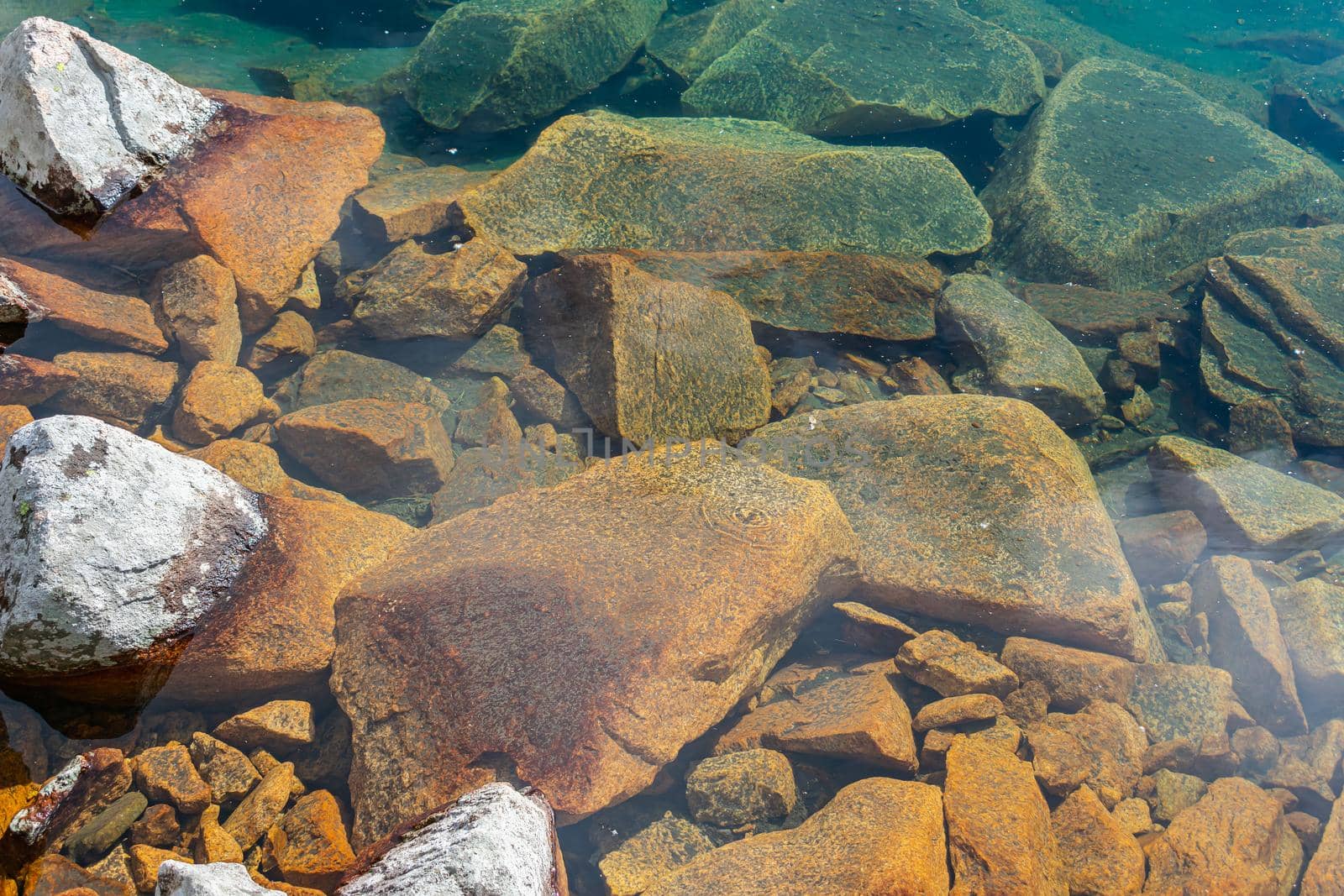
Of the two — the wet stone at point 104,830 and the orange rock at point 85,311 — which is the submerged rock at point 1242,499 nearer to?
the wet stone at point 104,830

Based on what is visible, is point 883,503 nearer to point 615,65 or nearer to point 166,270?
point 166,270

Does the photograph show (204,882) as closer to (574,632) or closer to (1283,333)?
(574,632)

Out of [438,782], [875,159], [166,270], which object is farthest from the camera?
[875,159]

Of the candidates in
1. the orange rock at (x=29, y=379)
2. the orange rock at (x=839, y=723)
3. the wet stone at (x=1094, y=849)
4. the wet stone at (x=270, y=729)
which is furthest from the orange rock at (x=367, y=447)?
the wet stone at (x=1094, y=849)

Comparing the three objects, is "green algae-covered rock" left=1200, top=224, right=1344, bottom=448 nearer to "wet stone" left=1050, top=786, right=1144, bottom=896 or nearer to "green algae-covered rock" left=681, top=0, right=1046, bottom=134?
"green algae-covered rock" left=681, top=0, right=1046, bottom=134

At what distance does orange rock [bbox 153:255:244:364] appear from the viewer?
3.21m

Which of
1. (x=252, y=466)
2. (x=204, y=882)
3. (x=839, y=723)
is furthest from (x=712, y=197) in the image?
(x=204, y=882)

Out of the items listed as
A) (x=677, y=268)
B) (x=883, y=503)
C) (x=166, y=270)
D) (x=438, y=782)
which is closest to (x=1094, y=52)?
(x=677, y=268)

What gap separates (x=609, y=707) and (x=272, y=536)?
3.95ft

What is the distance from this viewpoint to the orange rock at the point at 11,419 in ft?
8.90

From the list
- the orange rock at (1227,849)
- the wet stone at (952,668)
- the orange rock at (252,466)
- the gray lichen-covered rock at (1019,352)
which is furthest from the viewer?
the gray lichen-covered rock at (1019,352)

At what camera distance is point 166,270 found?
339 cm

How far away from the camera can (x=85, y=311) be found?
313 centimetres

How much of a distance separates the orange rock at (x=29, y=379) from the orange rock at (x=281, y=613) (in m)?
0.97
